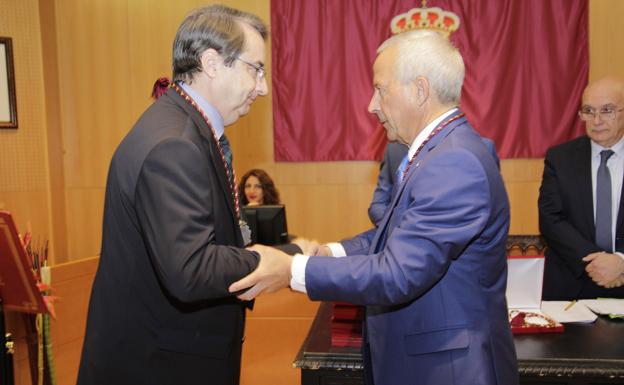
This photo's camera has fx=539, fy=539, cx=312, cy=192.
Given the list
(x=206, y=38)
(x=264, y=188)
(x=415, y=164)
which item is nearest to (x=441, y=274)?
(x=415, y=164)

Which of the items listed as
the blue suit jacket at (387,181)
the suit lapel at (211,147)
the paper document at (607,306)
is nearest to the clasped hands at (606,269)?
the paper document at (607,306)

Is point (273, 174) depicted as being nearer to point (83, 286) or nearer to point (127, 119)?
point (127, 119)

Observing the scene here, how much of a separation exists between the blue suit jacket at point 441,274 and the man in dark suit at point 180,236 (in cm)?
30

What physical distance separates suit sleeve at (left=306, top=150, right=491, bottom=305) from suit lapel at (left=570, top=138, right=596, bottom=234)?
6.24 feet

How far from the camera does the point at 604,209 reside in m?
2.97

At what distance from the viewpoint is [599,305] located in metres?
2.36

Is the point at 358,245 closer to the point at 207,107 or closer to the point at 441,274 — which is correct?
the point at 441,274

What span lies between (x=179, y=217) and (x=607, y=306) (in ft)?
6.49

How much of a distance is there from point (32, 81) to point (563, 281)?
4.73 metres

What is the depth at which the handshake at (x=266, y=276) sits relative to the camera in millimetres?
1432

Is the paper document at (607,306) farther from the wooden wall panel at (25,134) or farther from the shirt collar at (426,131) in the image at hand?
the wooden wall panel at (25,134)

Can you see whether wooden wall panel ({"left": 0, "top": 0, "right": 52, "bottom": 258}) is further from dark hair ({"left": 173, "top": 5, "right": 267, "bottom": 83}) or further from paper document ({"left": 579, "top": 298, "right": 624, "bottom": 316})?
paper document ({"left": 579, "top": 298, "right": 624, "bottom": 316})

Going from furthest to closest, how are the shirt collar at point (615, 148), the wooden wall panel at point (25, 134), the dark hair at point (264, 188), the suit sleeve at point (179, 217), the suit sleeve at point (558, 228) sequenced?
the dark hair at point (264, 188) → the wooden wall panel at point (25, 134) → the shirt collar at point (615, 148) → the suit sleeve at point (558, 228) → the suit sleeve at point (179, 217)

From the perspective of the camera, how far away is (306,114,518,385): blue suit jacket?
1400 mm
